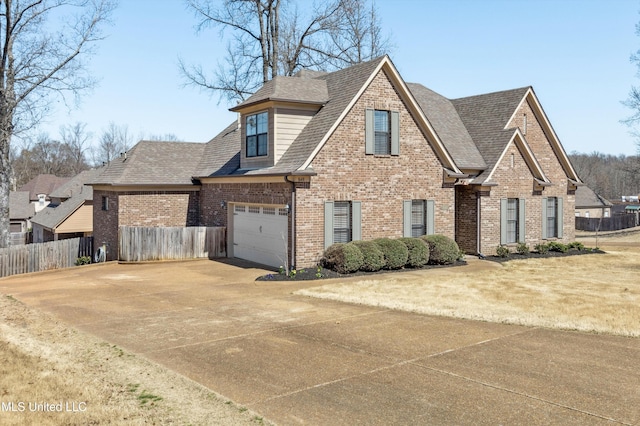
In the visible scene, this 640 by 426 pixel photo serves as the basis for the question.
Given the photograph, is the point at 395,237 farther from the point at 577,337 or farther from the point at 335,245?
the point at 577,337

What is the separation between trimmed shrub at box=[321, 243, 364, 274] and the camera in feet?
61.9

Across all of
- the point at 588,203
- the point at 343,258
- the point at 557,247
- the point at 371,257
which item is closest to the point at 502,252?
the point at 557,247

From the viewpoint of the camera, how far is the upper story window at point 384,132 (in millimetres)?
21469

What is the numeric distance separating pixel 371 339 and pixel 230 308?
4.46 meters

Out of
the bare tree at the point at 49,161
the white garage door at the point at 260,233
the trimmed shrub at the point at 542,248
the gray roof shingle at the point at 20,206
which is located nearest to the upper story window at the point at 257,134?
the white garage door at the point at 260,233

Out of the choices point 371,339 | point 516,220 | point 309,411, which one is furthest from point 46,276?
point 516,220

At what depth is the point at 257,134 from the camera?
895 inches

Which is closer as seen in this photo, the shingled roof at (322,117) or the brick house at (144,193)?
the shingled roof at (322,117)

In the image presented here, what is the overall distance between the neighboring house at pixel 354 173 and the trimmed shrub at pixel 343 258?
23.3 inches

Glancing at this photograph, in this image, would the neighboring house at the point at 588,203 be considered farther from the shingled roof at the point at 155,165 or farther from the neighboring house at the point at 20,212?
the neighboring house at the point at 20,212

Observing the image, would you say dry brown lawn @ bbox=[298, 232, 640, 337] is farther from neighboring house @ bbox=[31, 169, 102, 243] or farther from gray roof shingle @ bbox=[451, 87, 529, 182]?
neighboring house @ bbox=[31, 169, 102, 243]

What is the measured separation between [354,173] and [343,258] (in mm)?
3754

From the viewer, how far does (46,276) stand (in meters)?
20.8

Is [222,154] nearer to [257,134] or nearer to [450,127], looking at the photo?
[257,134]
